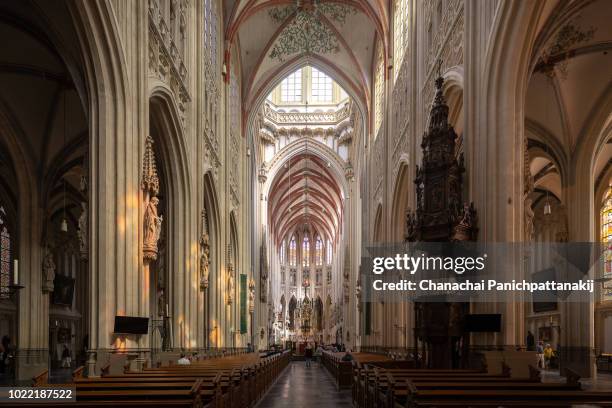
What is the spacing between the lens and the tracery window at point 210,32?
23.7m

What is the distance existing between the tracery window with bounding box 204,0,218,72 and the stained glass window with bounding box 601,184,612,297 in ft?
56.2

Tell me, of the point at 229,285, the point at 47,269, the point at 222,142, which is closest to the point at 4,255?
the point at 47,269

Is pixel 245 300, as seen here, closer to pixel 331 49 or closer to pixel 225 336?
pixel 225 336

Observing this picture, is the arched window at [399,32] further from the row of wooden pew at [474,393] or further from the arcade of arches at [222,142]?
the row of wooden pew at [474,393]

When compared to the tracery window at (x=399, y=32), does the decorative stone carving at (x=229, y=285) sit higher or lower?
lower

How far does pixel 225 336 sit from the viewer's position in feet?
91.1

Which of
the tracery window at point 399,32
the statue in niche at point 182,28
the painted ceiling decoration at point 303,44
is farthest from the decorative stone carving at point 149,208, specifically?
the painted ceiling decoration at point 303,44

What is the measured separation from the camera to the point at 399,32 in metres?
26.1

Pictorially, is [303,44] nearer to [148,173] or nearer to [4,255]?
[4,255]

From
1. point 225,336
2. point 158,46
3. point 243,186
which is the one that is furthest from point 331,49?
point 158,46

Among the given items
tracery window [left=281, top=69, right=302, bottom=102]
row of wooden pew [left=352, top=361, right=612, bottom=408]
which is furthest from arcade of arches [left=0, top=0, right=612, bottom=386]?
tracery window [left=281, top=69, right=302, bottom=102]

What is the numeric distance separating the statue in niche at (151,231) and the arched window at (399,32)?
13376mm

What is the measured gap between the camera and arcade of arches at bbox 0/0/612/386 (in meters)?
12.1

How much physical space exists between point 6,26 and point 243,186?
793 inches
